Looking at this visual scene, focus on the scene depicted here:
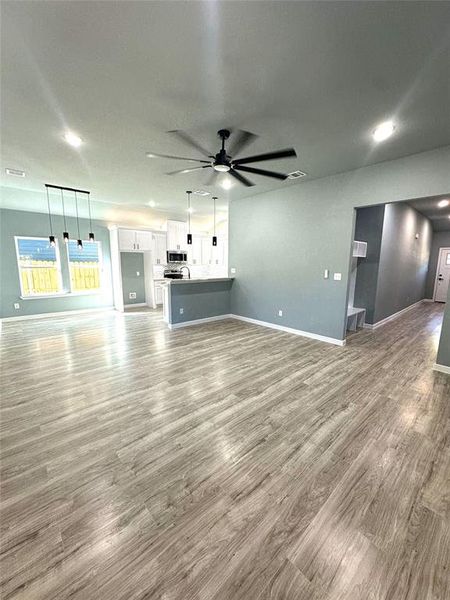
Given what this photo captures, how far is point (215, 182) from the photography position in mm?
4336

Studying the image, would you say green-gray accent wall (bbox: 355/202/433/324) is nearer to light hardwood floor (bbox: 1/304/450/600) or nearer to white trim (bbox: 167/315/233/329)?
light hardwood floor (bbox: 1/304/450/600)

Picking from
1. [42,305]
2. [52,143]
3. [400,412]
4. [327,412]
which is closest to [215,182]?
[52,143]

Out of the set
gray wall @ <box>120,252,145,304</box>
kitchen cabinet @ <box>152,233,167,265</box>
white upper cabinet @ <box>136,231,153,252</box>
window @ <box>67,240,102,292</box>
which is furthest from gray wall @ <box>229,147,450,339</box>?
window @ <box>67,240,102,292</box>

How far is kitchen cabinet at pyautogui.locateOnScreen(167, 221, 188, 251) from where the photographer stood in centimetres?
778

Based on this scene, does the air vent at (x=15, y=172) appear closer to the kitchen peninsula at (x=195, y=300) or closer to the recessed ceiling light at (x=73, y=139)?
the recessed ceiling light at (x=73, y=139)

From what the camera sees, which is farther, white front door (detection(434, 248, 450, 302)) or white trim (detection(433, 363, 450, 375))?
white front door (detection(434, 248, 450, 302))

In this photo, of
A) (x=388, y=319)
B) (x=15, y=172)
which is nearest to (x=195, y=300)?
(x=15, y=172)

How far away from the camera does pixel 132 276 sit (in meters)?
7.76

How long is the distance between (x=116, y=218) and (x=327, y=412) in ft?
23.4

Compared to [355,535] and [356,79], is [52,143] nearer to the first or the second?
[356,79]

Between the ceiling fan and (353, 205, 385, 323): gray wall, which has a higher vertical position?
the ceiling fan

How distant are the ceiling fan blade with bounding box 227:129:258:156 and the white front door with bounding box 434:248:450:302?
30.3 feet

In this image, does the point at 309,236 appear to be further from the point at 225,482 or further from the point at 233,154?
the point at 225,482

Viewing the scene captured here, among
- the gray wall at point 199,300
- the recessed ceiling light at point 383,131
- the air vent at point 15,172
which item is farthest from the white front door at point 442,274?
the air vent at point 15,172
